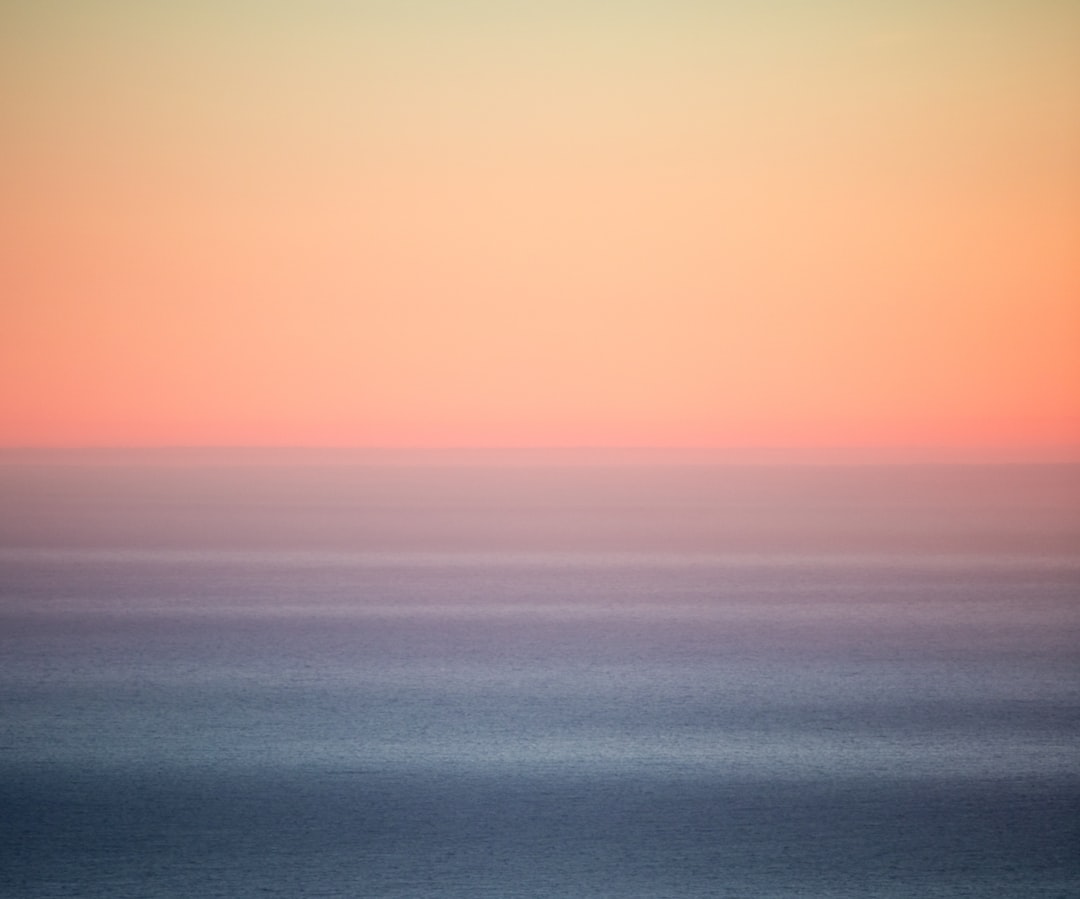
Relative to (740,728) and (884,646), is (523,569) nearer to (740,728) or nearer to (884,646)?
(884,646)

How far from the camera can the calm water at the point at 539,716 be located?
156 inches

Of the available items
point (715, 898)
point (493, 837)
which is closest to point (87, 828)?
point (493, 837)

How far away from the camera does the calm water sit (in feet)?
13.0

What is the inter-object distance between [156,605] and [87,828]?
4.06m

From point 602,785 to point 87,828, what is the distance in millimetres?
1714

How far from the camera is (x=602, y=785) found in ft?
15.1

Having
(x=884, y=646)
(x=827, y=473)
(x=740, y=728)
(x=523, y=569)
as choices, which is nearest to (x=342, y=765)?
(x=740, y=728)

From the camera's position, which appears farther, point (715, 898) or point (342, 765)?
point (342, 765)

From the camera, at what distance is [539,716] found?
5531 millimetres

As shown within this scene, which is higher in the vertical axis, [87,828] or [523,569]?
[523,569]

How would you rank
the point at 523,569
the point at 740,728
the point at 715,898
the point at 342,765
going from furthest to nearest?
the point at 523,569
the point at 740,728
the point at 342,765
the point at 715,898

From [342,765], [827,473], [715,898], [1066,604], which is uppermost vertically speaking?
[827,473]

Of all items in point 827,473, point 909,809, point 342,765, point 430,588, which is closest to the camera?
point 909,809

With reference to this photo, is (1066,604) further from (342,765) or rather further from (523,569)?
(342,765)
